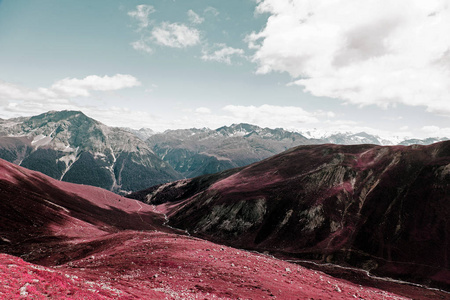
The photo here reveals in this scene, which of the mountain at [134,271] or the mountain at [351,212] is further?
the mountain at [351,212]

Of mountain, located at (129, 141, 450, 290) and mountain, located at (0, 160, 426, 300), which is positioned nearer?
mountain, located at (0, 160, 426, 300)

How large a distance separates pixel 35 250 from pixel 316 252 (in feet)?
304

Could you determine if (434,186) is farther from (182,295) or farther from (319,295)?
(182,295)

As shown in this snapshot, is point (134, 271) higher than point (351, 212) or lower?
lower

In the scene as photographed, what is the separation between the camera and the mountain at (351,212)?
80375 millimetres

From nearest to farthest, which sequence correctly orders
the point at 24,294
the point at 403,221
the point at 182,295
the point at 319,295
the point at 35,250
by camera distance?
Result: the point at 24,294 → the point at 182,295 → the point at 319,295 → the point at 35,250 → the point at 403,221

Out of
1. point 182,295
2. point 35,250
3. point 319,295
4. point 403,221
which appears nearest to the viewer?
point 182,295

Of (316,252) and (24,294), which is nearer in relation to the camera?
(24,294)

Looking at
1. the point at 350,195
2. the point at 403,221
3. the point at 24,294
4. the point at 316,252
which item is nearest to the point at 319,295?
the point at 24,294

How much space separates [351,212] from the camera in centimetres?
Result: 10419

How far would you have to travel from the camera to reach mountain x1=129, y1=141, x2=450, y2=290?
Answer: 3164 inches

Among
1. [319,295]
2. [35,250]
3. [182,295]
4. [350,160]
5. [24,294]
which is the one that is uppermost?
[350,160]

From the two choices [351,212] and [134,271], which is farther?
[351,212]

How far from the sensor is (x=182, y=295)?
25.1 metres
